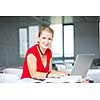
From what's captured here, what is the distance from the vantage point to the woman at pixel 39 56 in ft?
4.26

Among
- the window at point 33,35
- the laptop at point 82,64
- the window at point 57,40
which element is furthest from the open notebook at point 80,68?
the window at point 33,35

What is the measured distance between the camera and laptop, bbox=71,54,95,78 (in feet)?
4.26

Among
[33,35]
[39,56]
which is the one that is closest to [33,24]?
[33,35]

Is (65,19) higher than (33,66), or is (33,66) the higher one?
(65,19)

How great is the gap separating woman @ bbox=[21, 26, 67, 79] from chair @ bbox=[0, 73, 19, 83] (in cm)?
4

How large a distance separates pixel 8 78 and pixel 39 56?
0.19m

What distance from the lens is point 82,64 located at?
4.30ft

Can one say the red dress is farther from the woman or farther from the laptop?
the laptop

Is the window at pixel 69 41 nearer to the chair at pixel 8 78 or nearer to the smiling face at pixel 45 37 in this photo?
the smiling face at pixel 45 37

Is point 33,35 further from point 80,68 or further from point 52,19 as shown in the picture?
point 80,68

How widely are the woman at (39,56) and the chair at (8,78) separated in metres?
0.04

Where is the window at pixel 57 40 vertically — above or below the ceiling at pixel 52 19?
below
